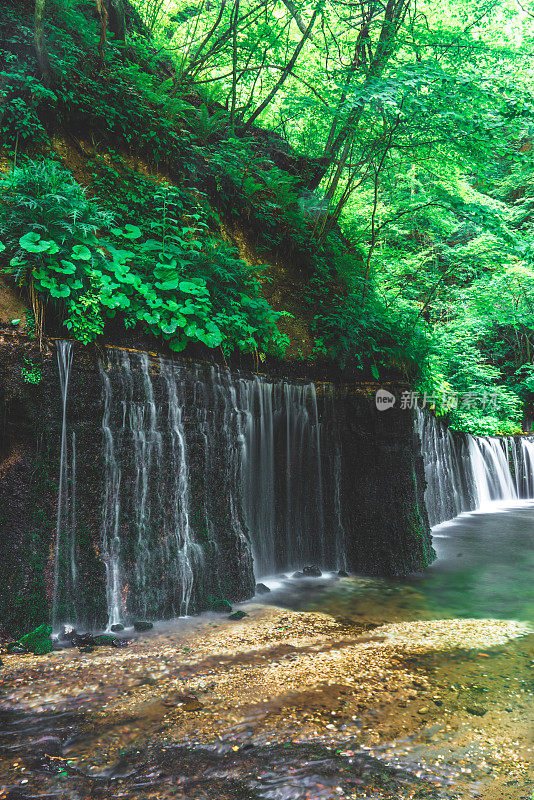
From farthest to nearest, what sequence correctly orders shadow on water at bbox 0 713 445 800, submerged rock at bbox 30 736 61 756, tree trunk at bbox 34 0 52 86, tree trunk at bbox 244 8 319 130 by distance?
tree trunk at bbox 244 8 319 130 → tree trunk at bbox 34 0 52 86 → submerged rock at bbox 30 736 61 756 → shadow on water at bbox 0 713 445 800

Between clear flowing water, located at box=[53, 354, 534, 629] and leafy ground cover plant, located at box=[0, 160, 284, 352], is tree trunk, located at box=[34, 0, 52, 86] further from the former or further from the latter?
clear flowing water, located at box=[53, 354, 534, 629]

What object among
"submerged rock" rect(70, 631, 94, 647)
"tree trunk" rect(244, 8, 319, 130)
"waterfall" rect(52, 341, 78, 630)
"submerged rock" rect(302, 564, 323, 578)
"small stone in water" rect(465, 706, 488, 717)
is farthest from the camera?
"tree trunk" rect(244, 8, 319, 130)

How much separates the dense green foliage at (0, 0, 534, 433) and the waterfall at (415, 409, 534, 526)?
2055 millimetres

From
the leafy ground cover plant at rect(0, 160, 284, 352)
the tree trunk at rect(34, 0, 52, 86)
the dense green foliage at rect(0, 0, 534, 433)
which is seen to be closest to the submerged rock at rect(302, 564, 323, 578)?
the dense green foliage at rect(0, 0, 534, 433)

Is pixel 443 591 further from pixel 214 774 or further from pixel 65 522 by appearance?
pixel 65 522

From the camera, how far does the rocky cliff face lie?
4371 mm

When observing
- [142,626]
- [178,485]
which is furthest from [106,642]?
[178,485]

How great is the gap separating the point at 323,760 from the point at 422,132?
8.83m

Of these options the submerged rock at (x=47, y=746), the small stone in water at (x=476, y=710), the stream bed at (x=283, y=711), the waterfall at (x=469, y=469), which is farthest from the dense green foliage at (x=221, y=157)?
the small stone in water at (x=476, y=710)

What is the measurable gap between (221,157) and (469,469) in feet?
39.5

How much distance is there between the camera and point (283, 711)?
3.19 metres

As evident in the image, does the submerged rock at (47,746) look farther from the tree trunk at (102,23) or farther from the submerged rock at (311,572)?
the tree trunk at (102,23)

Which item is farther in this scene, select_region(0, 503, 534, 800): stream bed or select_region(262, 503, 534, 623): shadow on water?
select_region(262, 503, 534, 623): shadow on water

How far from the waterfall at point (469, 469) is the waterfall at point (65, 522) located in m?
7.82
